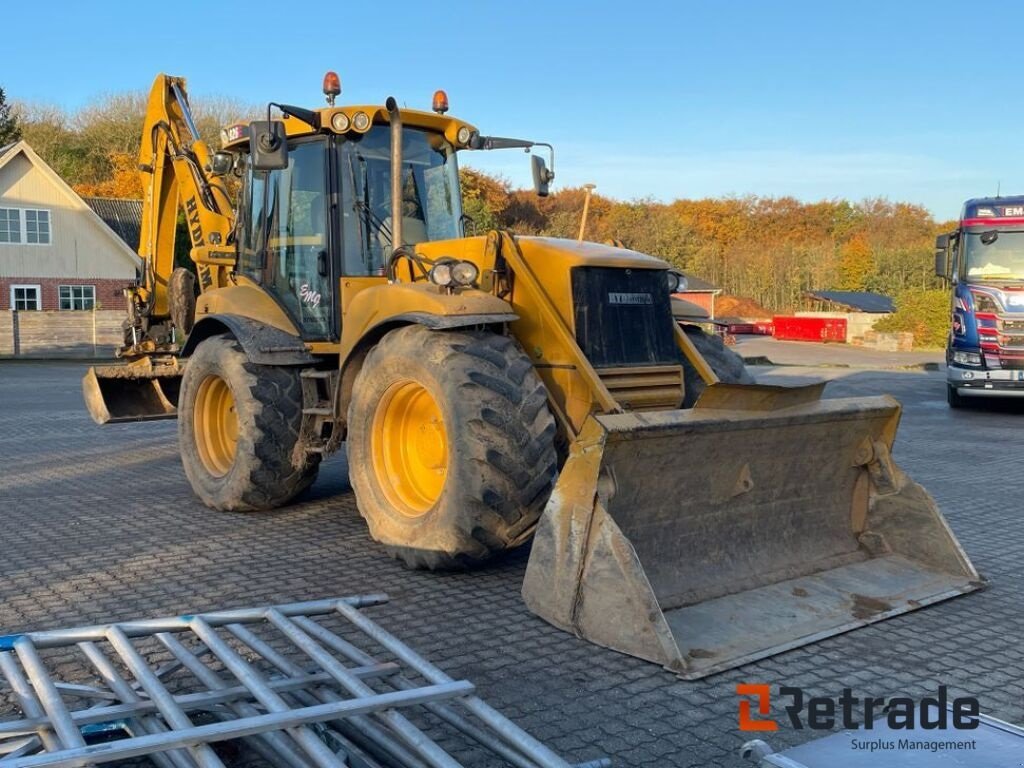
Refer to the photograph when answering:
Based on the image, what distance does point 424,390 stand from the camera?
5.72 metres

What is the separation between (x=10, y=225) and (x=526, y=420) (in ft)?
112

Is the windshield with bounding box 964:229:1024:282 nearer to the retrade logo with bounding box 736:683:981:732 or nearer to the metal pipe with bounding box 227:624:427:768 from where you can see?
the retrade logo with bounding box 736:683:981:732

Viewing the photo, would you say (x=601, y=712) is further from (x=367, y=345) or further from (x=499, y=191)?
(x=499, y=191)

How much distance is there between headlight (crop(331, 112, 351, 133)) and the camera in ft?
21.7

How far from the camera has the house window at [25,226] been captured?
111ft

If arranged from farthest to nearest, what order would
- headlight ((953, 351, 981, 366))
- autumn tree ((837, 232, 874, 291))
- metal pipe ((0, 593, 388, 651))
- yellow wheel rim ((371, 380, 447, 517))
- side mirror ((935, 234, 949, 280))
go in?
autumn tree ((837, 232, 874, 291)), side mirror ((935, 234, 949, 280)), headlight ((953, 351, 981, 366)), yellow wheel rim ((371, 380, 447, 517)), metal pipe ((0, 593, 388, 651))

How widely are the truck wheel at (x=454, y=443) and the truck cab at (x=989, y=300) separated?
11259 mm

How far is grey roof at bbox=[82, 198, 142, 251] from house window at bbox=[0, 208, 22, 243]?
351cm

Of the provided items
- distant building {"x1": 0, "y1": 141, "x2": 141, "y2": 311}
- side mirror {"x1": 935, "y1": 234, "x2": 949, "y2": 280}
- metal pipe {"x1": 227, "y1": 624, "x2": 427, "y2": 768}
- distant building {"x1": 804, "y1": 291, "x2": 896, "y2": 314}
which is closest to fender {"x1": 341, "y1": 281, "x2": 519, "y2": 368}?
metal pipe {"x1": 227, "y1": 624, "x2": 427, "y2": 768}

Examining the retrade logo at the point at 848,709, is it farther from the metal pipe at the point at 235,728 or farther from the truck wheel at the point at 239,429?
the truck wheel at the point at 239,429

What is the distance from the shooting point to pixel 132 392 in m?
9.02

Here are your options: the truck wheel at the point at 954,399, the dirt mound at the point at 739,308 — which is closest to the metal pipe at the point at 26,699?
the truck wheel at the point at 954,399

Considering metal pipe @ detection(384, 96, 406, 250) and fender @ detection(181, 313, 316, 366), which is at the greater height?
metal pipe @ detection(384, 96, 406, 250)

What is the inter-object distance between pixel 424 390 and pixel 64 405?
12171mm
